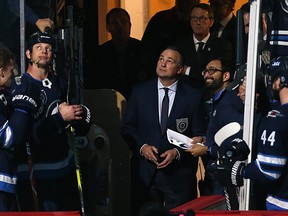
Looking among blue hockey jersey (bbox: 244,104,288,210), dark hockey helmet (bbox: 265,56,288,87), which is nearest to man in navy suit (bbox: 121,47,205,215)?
dark hockey helmet (bbox: 265,56,288,87)

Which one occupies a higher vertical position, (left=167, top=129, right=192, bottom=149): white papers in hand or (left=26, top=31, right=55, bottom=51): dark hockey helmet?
(left=26, top=31, right=55, bottom=51): dark hockey helmet

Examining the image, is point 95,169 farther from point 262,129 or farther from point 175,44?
point 262,129

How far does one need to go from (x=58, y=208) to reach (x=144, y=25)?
3557 millimetres

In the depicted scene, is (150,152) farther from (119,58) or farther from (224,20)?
(224,20)

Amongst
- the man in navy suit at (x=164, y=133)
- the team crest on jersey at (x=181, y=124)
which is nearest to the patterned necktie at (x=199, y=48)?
the man in navy suit at (x=164, y=133)

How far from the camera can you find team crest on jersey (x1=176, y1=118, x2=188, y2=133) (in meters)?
9.48

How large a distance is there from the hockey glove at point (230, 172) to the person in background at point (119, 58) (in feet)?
9.97

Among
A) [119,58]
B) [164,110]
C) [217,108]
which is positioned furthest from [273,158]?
[119,58]

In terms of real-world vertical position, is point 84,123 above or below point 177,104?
below

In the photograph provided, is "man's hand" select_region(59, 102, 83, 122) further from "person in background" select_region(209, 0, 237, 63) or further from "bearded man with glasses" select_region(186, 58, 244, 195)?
"person in background" select_region(209, 0, 237, 63)

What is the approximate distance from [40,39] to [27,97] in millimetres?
598

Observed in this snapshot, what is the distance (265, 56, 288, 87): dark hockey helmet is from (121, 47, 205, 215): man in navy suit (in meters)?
1.65

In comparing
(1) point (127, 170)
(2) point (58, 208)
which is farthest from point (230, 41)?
(2) point (58, 208)

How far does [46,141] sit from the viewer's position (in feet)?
29.1
